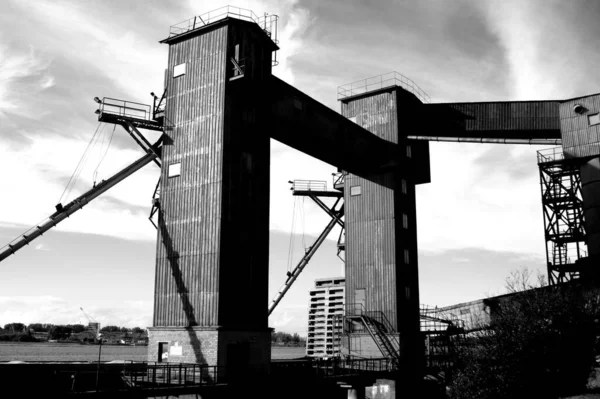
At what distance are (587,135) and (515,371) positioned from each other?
95.7ft

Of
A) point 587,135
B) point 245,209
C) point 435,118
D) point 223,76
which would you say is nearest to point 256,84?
point 223,76

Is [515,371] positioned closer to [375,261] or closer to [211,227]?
[211,227]

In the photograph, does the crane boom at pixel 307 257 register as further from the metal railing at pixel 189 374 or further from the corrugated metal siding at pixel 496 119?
the metal railing at pixel 189 374

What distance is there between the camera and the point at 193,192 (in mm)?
34125

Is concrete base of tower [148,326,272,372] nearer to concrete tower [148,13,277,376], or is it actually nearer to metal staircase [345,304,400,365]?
concrete tower [148,13,277,376]

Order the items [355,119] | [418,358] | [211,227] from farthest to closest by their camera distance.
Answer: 1. [355,119]
2. [418,358]
3. [211,227]

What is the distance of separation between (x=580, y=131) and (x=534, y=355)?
93.8 ft

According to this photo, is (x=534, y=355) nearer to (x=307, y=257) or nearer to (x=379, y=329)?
(x=379, y=329)

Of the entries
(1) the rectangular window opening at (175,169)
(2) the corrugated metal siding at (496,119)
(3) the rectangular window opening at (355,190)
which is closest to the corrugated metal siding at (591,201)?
(2) the corrugated metal siding at (496,119)

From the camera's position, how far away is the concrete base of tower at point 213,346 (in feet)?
101

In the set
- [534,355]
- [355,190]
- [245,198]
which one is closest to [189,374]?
[245,198]

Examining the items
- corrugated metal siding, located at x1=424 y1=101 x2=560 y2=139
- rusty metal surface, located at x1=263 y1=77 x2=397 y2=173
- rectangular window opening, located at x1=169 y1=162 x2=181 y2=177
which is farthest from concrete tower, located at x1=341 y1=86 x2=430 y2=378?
rectangular window opening, located at x1=169 y1=162 x2=181 y2=177

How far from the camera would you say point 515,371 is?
2862 cm

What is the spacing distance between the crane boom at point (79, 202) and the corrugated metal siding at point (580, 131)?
116ft
